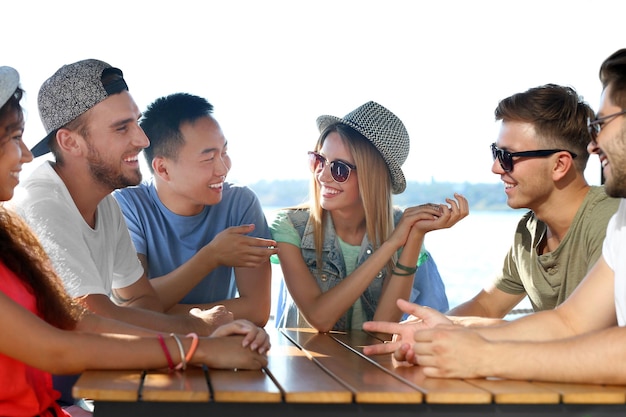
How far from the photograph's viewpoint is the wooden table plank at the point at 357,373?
2.02 metres

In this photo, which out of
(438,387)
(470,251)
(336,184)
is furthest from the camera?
(470,251)

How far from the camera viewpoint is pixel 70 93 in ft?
11.0

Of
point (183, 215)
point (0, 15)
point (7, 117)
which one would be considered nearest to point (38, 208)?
point (7, 117)

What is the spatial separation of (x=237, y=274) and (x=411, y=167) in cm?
2730

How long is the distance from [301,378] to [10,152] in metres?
1.01

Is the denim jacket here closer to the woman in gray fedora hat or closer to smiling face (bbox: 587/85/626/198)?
the woman in gray fedora hat

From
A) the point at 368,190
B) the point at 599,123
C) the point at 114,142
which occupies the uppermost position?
the point at 599,123

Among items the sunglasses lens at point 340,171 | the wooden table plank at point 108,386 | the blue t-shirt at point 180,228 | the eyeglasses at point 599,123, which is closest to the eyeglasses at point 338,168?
the sunglasses lens at point 340,171

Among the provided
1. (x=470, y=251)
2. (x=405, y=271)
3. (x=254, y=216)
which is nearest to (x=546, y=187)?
(x=405, y=271)

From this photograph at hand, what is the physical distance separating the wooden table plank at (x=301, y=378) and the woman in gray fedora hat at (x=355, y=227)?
3.17 ft

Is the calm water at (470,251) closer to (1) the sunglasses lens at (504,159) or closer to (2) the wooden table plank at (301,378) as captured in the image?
(1) the sunglasses lens at (504,159)

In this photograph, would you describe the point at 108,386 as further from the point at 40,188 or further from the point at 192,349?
the point at 40,188

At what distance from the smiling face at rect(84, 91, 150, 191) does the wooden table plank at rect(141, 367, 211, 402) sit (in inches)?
51.2

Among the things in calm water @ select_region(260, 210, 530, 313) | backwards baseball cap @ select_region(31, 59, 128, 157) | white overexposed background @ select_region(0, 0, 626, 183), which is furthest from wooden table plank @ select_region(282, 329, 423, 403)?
white overexposed background @ select_region(0, 0, 626, 183)
